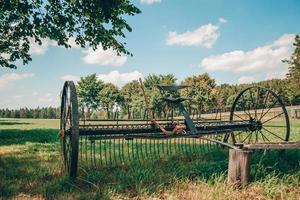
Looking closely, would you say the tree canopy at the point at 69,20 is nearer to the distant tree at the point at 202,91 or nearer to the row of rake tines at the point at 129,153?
the row of rake tines at the point at 129,153

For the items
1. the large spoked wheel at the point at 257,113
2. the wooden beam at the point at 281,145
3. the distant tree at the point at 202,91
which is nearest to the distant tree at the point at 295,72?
the distant tree at the point at 202,91

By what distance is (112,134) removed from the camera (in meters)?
5.52

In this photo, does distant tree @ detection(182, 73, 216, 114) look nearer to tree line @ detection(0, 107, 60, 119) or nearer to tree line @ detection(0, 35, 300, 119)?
tree line @ detection(0, 35, 300, 119)

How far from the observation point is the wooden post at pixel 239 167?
443 centimetres

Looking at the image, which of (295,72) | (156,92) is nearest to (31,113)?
(156,92)

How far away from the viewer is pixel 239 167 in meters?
4.48

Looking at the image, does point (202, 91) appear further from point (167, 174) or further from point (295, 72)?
point (167, 174)

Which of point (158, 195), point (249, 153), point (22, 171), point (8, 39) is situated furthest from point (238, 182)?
point (8, 39)

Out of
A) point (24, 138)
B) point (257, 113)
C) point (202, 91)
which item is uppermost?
point (202, 91)

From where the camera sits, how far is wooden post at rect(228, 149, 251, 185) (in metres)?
4.43

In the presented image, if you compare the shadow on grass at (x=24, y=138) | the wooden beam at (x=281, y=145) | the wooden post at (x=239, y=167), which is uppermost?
the wooden beam at (x=281, y=145)

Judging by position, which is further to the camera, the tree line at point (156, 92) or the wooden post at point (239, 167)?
the tree line at point (156, 92)

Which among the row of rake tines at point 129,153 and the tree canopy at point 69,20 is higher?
the tree canopy at point 69,20

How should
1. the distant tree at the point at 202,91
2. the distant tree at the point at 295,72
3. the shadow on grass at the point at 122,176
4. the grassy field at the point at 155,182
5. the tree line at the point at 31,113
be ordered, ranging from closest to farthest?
the grassy field at the point at 155,182
the shadow on grass at the point at 122,176
the distant tree at the point at 295,72
the distant tree at the point at 202,91
the tree line at the point at 31,113
